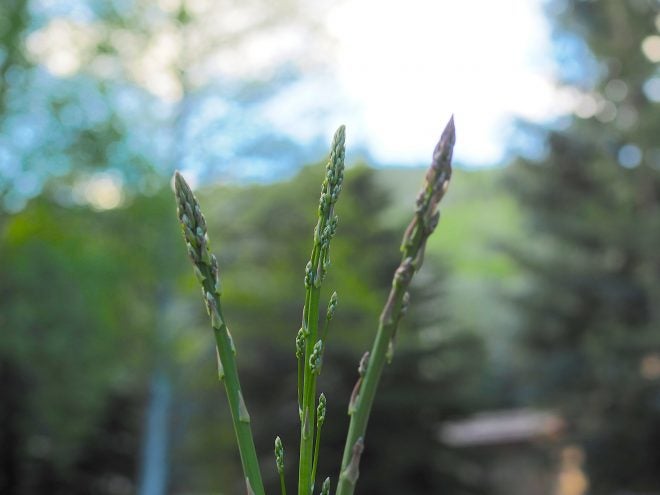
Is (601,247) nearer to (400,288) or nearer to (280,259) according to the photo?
(280,259)

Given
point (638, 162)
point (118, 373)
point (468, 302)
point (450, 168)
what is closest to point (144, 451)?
point (118, 373)

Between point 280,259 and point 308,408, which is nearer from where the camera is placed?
point 308,408

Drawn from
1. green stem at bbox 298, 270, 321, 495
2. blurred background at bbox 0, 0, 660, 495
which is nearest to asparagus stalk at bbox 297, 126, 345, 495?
green stem at bbox 298, 270, 321, 495

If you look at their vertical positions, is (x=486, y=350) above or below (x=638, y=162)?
below

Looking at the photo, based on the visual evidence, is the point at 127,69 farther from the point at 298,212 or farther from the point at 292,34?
the point at 298,212

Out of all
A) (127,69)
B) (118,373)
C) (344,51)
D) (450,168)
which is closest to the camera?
(450,168)

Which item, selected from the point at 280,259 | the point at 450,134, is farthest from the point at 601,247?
the point at 450,134
